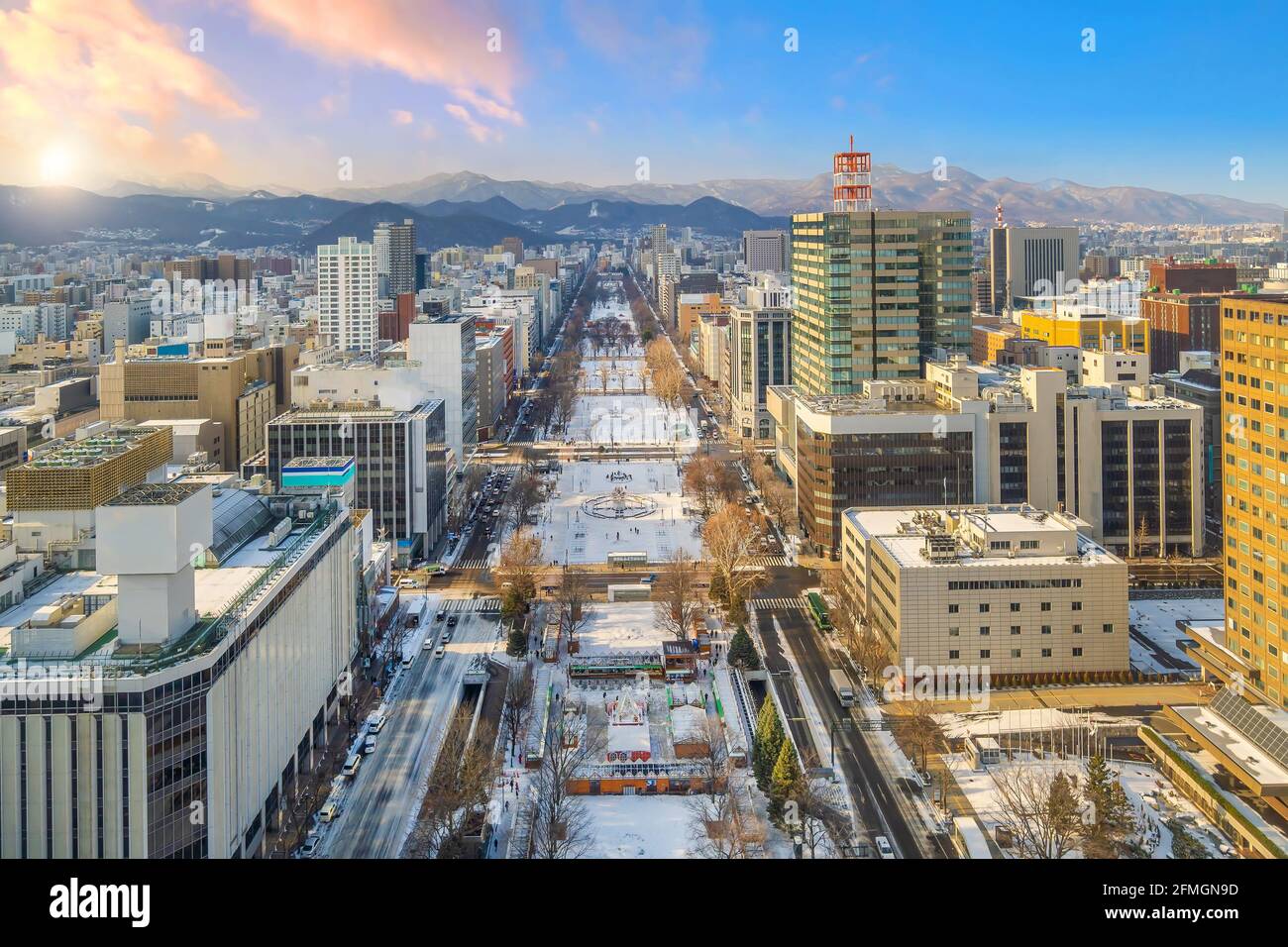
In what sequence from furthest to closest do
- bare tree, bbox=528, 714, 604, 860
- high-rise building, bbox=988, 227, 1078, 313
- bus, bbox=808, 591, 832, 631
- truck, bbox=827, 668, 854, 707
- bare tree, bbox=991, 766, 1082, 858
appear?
high-rise building, bbox=988, 227, 1078, 313 < bus, bbox=808, 591, 832, 631 < truck, bbox=827, 668, 854, 707 < bare tree, bbox=528, 714, 604, 860 < bare tree, bbox=991, 766, 1082, 858

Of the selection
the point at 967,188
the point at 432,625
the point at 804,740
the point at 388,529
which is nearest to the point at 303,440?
the point at 388,529

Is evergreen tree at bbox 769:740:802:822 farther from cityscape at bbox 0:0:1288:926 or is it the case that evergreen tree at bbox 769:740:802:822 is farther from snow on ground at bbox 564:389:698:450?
snow on ground at bbox 564:389:698:450

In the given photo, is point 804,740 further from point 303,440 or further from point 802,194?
point 802,194

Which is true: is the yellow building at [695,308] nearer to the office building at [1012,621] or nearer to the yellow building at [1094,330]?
the yellow building at [1094,330]

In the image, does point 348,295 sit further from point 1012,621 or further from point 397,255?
point 1012,621

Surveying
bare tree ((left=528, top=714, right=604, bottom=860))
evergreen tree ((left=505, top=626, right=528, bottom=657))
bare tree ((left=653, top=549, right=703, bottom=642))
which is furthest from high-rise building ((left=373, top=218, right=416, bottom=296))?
bare tree ((left=528, top=714, right=604, bottom=860))

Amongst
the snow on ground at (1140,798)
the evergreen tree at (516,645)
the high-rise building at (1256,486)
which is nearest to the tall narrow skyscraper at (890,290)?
the high-rise building at (1256,486)
